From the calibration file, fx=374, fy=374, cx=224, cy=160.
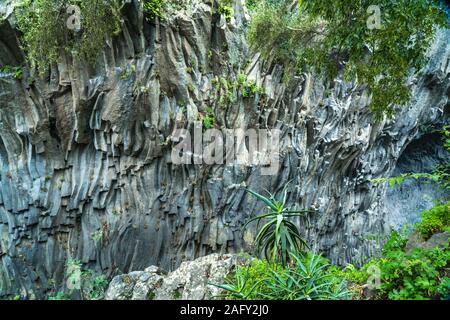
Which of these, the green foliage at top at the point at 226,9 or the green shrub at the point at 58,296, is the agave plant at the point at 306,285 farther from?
the green foliage at top at the point at 226,9

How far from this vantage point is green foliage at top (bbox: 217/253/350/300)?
3.99m

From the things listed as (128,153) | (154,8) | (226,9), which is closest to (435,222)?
(128,153)

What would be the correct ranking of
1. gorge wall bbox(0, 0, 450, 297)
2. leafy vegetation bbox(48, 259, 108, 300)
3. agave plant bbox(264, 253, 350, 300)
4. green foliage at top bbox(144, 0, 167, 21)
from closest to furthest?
agave plant bbox(264, 253, 350, 300), green foliage at top bbox(144, 0, 167, 21), leafy vegetation bbox(48, 259, 108, 300), gorge wall bbox(0, 0, 450, 297)

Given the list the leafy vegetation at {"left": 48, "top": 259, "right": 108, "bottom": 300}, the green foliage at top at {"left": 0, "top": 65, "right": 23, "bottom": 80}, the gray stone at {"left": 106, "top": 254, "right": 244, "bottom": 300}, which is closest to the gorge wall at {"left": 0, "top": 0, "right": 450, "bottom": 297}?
the green foliage at top at {"left": 0, "top": 65, "right": 23, "bottom": 80}

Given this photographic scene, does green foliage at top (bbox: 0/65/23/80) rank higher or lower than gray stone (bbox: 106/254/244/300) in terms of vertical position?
higher

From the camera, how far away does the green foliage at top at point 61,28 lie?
27.0ft

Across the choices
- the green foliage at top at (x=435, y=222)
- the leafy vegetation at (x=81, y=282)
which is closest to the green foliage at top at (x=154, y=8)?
the leafy vegetation at (x=81, y=282)

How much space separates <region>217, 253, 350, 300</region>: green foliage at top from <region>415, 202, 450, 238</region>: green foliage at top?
1.49 meters

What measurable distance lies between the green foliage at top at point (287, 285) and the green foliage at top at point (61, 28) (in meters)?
6.45

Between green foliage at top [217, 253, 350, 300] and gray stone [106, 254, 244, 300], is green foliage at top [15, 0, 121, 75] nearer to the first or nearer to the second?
gray stone [106, 254, 244, 300]

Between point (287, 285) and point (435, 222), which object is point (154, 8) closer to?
point (287, 285)

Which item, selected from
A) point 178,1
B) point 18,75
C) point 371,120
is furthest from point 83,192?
point 371,120

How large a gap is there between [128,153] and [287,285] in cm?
631
